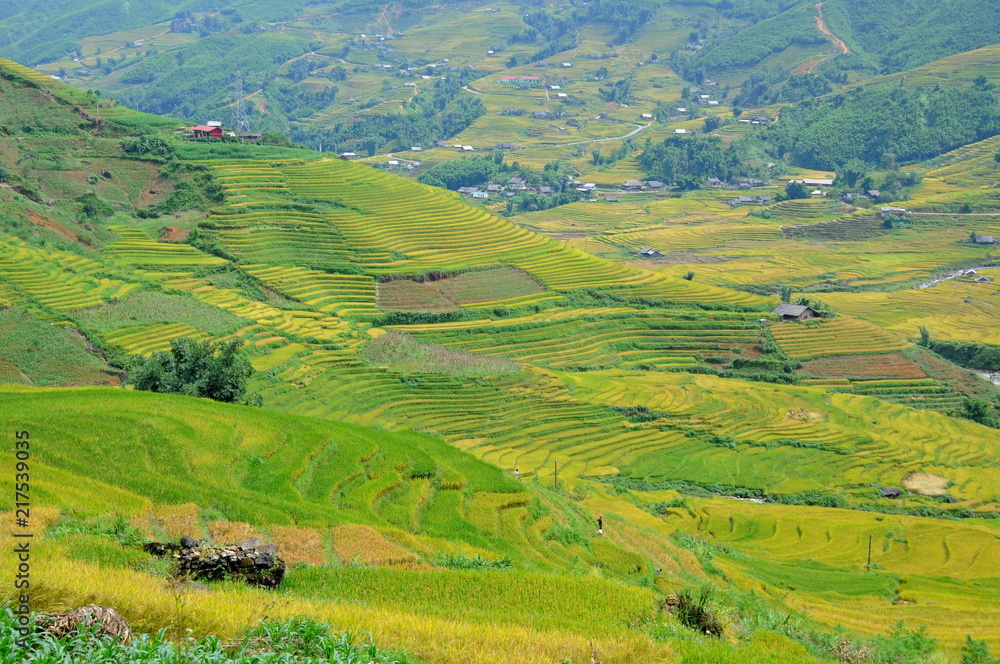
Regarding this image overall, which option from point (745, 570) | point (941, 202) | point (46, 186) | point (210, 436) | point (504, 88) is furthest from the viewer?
point (504, 88)

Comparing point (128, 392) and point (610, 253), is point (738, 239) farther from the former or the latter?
point (128, 392)

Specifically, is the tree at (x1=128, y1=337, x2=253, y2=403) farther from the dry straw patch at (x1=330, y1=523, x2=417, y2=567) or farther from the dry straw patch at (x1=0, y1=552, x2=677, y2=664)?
the dry straw patch at (x1=0, y1=552, x2=677, y2=664)

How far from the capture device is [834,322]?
52.1 metres

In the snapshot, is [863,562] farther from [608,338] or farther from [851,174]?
[851,174]

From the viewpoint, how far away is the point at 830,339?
5022 centimetres

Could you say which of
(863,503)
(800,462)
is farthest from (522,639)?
(800,462)

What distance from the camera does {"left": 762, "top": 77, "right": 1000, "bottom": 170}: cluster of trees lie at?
109m

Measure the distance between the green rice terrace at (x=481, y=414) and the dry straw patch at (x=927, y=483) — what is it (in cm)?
12

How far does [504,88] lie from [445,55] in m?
25.6

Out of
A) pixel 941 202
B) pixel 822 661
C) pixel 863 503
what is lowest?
pixel 863 503


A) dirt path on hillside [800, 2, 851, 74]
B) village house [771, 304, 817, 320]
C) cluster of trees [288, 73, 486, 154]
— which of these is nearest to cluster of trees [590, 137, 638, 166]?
cluster of trees [288, 73, 486, 154]

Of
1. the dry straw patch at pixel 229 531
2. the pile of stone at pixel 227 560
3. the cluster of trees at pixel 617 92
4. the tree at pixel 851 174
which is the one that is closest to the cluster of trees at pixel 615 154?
the cluster of trees at pixel 617 92

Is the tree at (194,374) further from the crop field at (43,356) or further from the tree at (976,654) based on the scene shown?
the tree at (976,654)

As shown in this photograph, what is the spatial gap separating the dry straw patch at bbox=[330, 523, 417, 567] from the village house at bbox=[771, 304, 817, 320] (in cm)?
4288
